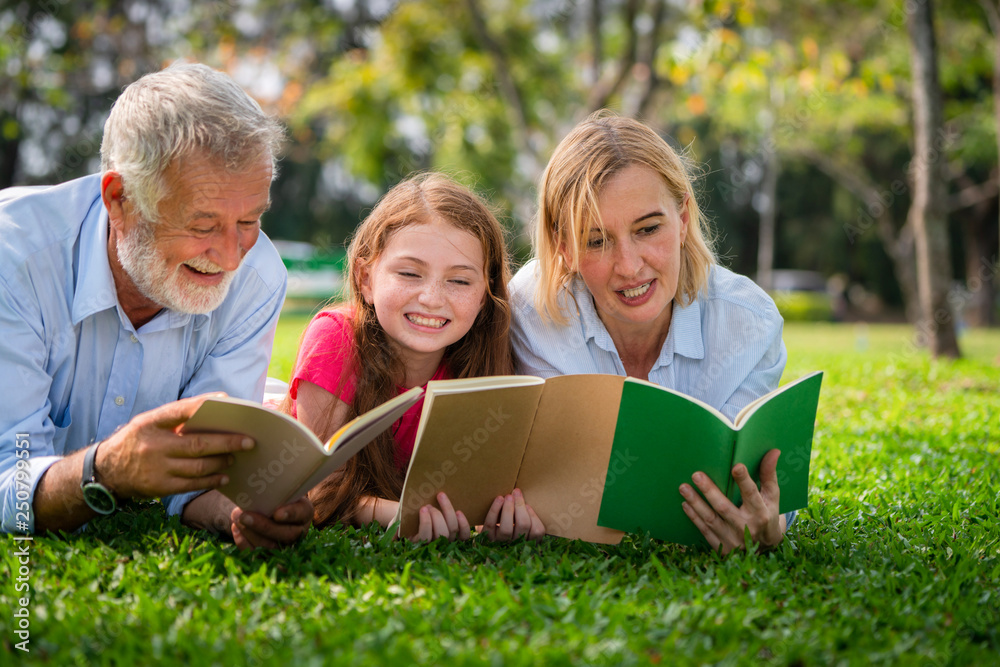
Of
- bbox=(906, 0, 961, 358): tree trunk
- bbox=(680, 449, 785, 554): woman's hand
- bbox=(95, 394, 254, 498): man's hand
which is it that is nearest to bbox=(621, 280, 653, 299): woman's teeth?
bbox=(680, 449, 785, 554): woman's hand

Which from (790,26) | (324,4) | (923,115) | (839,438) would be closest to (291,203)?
(324,4)

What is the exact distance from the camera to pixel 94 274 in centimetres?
266

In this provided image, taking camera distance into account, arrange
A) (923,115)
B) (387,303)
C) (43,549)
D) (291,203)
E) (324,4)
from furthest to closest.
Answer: (291,203)
(324,4)
(923,115)
(387,303)
(43,549)

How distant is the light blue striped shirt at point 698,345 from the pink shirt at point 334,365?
561 mm

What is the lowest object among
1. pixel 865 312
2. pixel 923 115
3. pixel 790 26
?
pixel 865 312

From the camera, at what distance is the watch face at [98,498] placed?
7.32 feet

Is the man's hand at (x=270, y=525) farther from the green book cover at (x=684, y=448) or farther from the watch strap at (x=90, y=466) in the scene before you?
the green book cover at (x=684, y=448)

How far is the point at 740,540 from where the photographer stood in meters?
2.58

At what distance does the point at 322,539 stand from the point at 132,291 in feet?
3.44

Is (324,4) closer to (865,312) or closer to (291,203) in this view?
(291,203)

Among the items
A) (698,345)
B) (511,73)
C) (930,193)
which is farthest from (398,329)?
(511,73)

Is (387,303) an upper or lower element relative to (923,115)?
lower

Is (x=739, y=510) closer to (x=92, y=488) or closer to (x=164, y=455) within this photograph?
(x=164, y=455)

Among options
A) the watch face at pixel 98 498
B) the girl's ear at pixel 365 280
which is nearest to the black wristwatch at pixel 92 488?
the watch face at pixel 98 498
